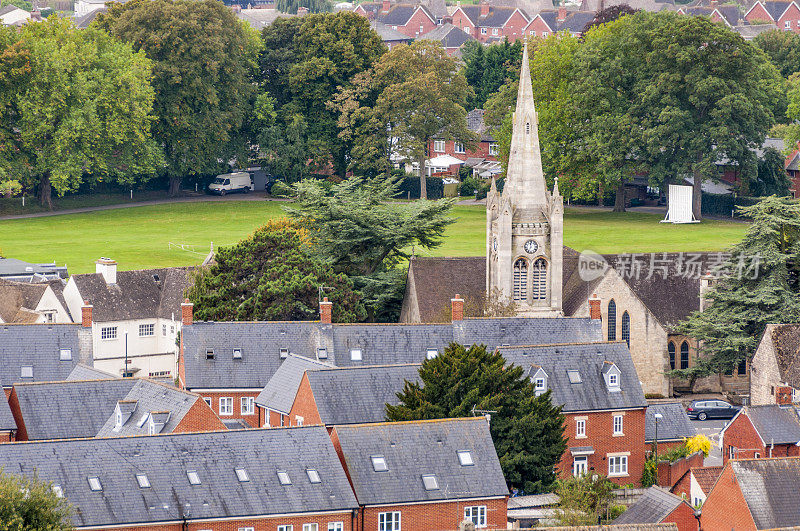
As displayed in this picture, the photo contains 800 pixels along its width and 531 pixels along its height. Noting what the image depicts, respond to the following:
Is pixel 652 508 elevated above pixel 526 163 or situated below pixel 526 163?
below

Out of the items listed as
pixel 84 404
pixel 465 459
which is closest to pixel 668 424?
pixel 465 459

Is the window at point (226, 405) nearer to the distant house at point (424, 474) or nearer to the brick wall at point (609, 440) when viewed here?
the distant house at point (424, 474)

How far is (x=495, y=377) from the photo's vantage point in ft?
234

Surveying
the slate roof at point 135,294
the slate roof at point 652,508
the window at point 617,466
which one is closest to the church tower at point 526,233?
the window at point 617,466

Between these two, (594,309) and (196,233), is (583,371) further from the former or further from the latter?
(196,233)

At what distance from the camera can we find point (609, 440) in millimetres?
77062

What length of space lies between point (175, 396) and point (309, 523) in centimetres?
1168

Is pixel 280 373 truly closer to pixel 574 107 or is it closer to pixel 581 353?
pixel 581 353

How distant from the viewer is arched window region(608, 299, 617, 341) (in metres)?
93.8

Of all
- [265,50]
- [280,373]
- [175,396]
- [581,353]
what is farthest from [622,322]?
[265,50]

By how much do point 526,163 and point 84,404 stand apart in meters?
31.6

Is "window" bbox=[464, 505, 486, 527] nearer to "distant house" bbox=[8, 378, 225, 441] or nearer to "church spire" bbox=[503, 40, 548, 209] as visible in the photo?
"distant house" bbox=[8, 378, 225, 441]

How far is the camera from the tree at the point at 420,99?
143m

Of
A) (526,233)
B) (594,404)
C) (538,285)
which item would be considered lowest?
(594,404)
